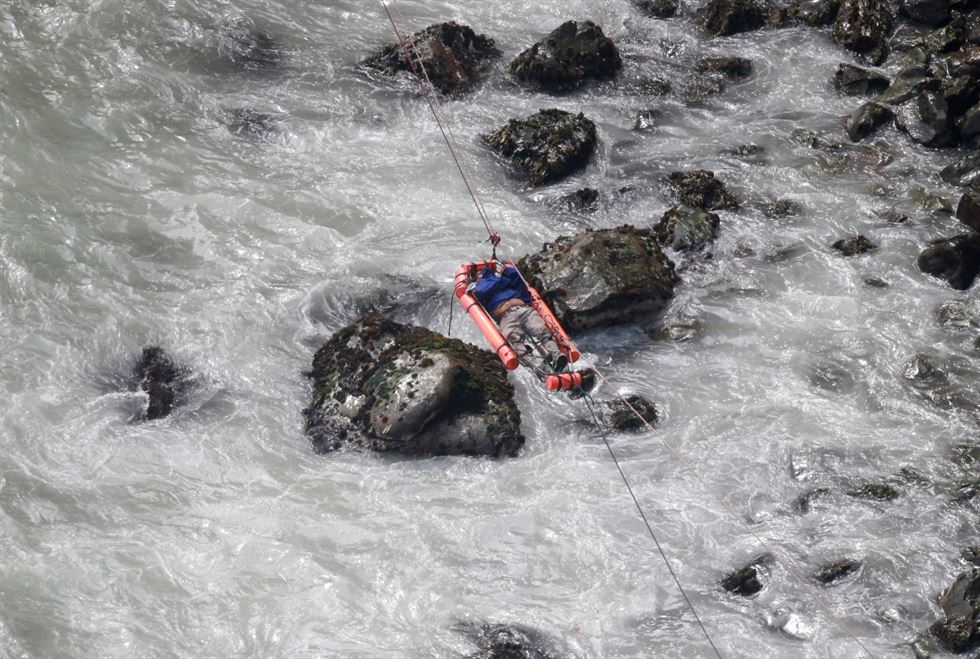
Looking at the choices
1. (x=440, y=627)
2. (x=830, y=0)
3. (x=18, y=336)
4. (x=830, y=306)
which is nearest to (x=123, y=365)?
(x=18, y=336)

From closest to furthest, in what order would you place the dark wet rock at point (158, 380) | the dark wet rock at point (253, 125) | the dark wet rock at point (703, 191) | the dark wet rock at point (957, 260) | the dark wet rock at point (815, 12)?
the dark wet rock at point (158, 380)
the dark wet rock at point (957, 260)
the dark wet rock at point (703, 191)
the dark wet rock at point (253, 125)
the dark wet rock at point (815, 12)

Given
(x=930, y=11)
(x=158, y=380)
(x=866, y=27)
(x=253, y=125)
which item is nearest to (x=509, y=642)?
(x=158, y=380)

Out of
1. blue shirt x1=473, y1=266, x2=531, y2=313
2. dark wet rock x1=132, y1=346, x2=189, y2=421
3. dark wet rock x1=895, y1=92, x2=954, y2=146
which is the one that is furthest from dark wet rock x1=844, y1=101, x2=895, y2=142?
dark wet rock x1=132, y1=346, x2=189, y2=421

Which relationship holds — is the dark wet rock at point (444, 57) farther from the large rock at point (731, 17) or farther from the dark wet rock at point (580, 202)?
the large rock at point (731, 17)

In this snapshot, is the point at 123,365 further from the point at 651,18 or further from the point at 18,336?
the point at 651,18

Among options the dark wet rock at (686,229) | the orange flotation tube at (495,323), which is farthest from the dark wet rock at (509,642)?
the dark wet rock at (686,229)

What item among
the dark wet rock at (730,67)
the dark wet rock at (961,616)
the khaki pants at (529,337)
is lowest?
the dark wet rock at (961,616)
